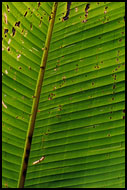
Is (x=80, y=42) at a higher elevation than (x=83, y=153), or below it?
higher

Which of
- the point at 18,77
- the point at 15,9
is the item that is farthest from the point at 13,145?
the point at 15,9

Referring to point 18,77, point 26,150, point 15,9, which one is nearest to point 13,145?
point 26,150

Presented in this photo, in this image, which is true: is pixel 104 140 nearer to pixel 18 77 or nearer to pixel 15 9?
pixel 18 77

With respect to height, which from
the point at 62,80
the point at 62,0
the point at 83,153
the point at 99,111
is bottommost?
the point at 83,153

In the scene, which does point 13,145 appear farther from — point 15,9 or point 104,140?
point 15,9

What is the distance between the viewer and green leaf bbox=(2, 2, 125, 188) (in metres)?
0.78

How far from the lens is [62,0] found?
84 centimetres

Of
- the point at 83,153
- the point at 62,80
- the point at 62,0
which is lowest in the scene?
the point at 83,153

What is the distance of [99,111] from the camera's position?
2.57ft

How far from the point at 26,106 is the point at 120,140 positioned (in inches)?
12.4

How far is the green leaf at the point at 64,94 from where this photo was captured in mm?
777

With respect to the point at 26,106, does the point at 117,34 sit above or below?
above

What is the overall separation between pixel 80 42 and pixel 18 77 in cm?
23

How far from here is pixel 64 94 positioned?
2.69ft
